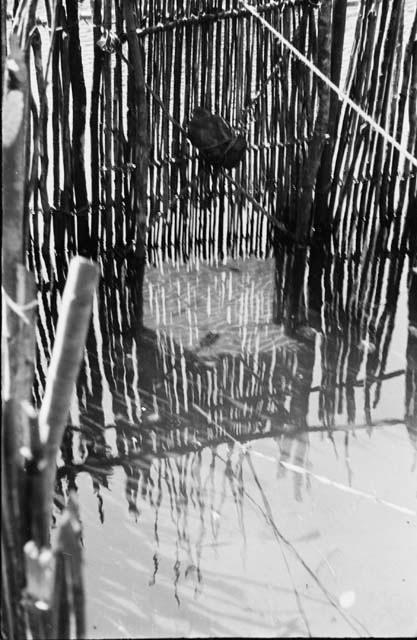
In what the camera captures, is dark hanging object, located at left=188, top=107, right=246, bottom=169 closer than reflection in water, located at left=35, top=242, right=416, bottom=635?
No

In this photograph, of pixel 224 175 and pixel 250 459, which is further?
pixel 224 175

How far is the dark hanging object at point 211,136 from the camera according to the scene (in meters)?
3.57

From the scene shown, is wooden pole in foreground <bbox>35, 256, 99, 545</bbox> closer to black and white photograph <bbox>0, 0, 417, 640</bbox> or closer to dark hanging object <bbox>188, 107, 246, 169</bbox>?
black and white photograph <bbox>0, 0, 417, 640</bbox>

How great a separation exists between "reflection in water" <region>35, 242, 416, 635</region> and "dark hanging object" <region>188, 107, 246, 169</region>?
48cm

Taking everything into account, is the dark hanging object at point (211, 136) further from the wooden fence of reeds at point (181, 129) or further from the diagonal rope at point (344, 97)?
the diagonal rope at point (344, 97)

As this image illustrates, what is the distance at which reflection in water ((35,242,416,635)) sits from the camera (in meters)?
2.32

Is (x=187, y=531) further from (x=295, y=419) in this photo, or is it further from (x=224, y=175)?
(x=224, y=175)

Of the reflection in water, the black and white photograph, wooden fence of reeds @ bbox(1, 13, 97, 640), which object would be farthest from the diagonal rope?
wooden fence of reeds @ bbox(1, 13, 97, 640)

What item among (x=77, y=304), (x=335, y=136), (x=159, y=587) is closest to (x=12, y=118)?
(x=77, y=304)

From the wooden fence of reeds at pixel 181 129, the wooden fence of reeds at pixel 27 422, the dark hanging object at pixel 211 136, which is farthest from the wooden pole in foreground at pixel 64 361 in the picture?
the dark hanging object at pixel 211 136

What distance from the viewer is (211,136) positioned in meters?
3.57

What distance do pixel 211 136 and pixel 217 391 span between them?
3.95 feet

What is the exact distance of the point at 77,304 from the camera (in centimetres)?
122

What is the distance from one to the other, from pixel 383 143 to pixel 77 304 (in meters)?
2.89
